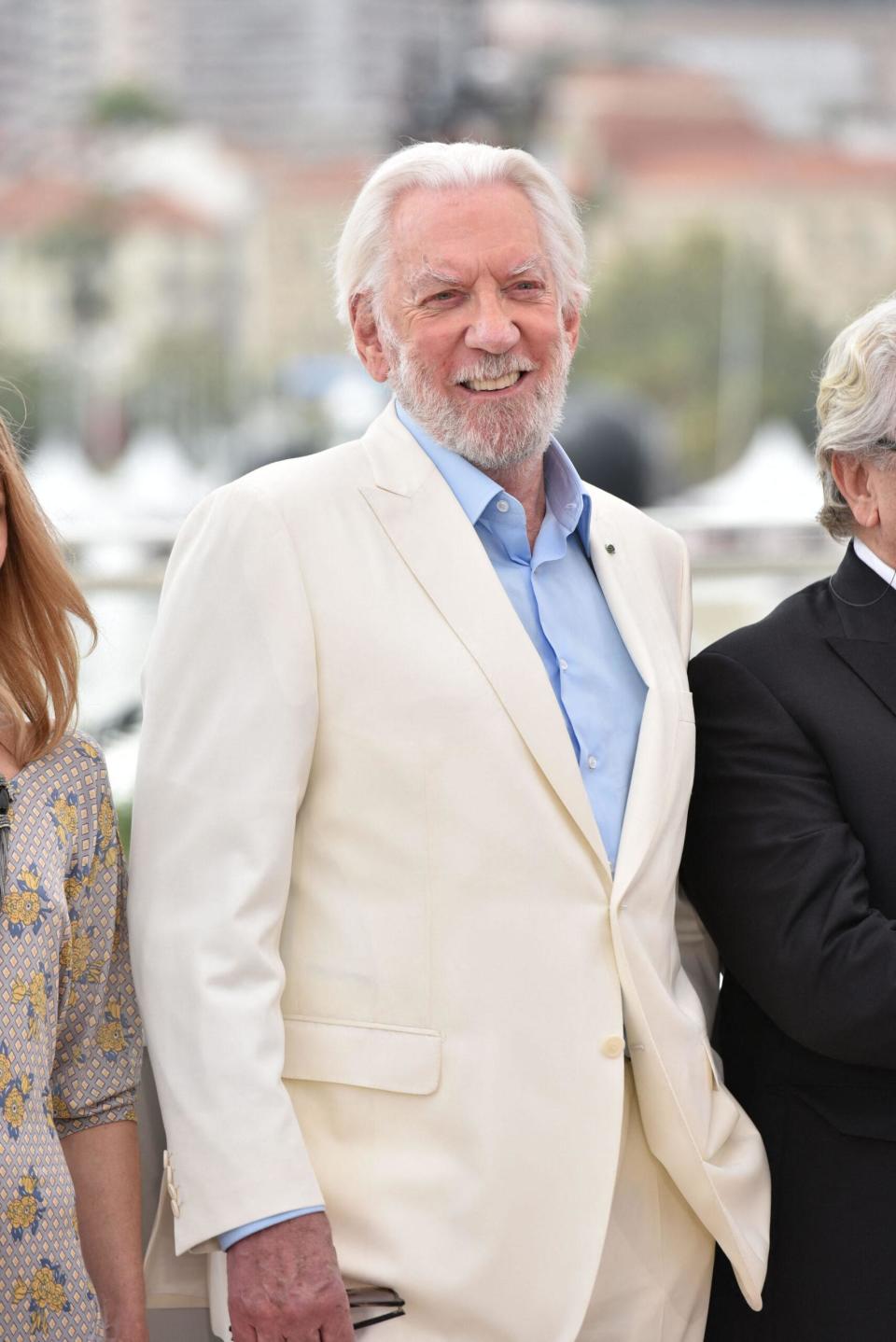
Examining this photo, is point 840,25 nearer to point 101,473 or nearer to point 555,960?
point 101,473

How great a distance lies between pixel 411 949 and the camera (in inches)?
77.7

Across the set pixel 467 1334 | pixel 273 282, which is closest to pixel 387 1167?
pixel 467 1334

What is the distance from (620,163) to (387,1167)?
211 feet

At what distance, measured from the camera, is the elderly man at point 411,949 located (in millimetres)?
1925

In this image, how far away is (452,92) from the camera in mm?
47062

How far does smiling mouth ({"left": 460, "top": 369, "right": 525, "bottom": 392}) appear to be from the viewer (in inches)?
84.8

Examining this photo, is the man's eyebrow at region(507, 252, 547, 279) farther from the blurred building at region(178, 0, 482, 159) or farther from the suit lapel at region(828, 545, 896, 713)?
the blurred building at region(178, 0, 482, 159)

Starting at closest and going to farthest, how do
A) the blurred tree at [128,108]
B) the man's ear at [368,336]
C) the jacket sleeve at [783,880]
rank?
the jacket sleeve at [783,880] < the man's ear at [368,336] < the blurred tree at [128,108]

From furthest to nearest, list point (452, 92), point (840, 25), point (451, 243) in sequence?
point (840, 25), point (452, 92), point (451, 243)

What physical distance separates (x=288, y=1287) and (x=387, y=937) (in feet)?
1.24

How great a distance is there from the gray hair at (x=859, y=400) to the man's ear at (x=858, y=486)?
0.01 meters

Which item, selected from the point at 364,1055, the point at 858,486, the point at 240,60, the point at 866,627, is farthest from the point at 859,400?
the point at 240,60

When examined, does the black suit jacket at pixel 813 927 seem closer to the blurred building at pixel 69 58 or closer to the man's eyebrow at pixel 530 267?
the man's eyebrow at pixel 530 267

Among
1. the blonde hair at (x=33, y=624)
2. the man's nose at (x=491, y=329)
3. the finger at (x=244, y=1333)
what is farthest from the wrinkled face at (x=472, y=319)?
the finger at (x=244, y=1333)
